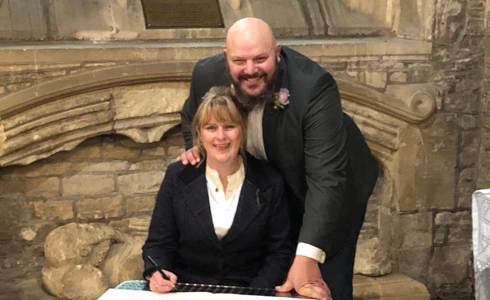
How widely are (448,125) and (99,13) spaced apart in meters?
2.14

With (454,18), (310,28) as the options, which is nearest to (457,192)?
(454,18)

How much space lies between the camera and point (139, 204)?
165 inches

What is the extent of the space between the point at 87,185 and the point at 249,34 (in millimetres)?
2144

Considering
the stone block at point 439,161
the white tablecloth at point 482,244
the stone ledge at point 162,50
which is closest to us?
the white tablecloth at point 482,244

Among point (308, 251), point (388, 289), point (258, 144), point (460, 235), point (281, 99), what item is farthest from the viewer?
point (460, 235)

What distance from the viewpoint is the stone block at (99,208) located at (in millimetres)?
4098

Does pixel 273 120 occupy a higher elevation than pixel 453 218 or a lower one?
higher

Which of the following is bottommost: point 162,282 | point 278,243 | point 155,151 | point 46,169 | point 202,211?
point 162,282

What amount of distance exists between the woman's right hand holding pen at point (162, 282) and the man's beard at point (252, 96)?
57 centimetres

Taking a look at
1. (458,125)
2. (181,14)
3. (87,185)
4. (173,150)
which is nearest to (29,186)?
(87,185)

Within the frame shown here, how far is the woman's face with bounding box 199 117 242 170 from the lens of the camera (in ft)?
7.53

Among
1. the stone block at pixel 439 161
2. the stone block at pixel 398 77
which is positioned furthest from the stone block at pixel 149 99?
the stone block at pixel 439 161

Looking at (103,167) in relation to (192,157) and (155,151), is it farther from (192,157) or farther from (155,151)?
(192,157)

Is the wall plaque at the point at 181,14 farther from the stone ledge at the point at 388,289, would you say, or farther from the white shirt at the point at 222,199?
the white shirt at the point at 222,199
